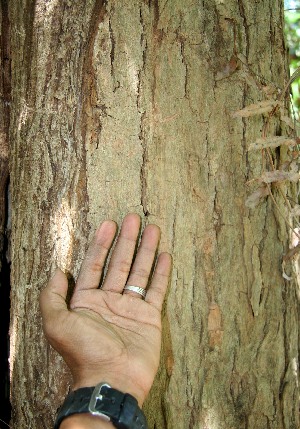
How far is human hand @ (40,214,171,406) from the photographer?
1628 millimetres

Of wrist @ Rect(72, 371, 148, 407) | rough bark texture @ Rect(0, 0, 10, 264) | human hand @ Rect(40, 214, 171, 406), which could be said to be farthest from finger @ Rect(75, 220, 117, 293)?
rough bark texture @ Rect(0, 0, 10, 264)

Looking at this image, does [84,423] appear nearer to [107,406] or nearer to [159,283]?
[107,406]

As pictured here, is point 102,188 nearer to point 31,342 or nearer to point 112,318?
point 112,318

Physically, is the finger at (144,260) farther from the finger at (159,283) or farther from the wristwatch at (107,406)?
the wristwatch at (107,406)

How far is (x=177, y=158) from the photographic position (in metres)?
1.78

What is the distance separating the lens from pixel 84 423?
4.82 ft

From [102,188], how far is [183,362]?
0.73 metres

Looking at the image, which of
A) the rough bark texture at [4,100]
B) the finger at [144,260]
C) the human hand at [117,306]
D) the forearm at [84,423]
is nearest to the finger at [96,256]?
the human hand at [117,306]

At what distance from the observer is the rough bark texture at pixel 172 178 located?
5.82 feet

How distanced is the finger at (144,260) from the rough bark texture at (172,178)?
0.17ft

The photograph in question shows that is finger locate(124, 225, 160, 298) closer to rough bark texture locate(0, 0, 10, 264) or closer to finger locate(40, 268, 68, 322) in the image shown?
finger locate(40, 268, 68, 322)

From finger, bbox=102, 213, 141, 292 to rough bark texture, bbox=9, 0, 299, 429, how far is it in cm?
7

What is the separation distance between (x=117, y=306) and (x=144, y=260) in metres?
0.19

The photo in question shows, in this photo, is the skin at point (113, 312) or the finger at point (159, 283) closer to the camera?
the skin at point (113, 312)
